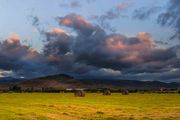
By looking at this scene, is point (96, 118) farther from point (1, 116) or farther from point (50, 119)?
point (1, 116)

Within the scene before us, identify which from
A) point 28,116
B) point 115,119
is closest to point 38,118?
point 28,116

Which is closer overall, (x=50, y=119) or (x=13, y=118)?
(x=13, y=118)

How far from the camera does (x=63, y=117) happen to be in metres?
43.2

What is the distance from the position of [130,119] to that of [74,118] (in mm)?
5239

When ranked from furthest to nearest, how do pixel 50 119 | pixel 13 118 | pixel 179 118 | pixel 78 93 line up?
pixel 78 93, pixel 179 118, pixel 50 119, pixel 13 118

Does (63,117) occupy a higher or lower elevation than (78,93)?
lower

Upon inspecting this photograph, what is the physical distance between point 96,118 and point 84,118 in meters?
1.14

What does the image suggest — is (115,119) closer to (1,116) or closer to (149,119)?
(149,119)

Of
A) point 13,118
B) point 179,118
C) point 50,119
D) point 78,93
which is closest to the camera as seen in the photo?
point 13,118

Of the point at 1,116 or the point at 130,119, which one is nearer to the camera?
the point at 1,116

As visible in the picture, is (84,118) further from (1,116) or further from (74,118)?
(1,116)

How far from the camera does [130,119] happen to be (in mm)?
42125

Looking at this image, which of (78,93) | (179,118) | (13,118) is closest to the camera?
(13,118)

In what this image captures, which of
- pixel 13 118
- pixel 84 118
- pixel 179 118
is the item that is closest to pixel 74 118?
pixel 84 118
